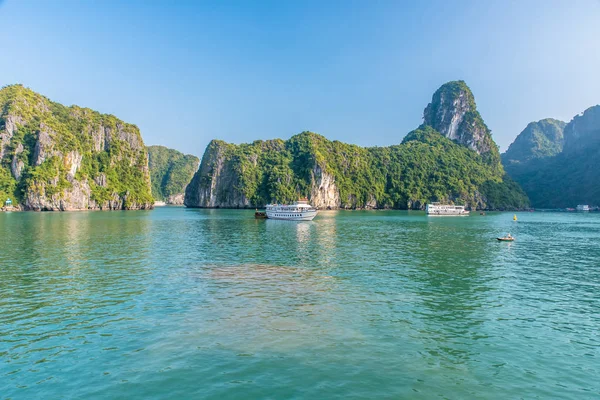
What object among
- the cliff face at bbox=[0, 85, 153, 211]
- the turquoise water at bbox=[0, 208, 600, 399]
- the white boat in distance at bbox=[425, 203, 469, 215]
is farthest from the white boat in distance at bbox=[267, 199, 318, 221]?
the cliff face at bbox=[0, 85, 153, 211]

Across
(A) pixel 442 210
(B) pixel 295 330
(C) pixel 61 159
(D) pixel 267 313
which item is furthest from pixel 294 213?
(C) pixel 61 159

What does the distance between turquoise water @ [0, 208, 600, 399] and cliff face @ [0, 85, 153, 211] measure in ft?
442

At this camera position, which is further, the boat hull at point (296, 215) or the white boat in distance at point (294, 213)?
the white boat in distance at point (294, 213)

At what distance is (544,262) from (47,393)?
3972 cm

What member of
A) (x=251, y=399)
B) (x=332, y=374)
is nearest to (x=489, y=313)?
(x=332, y=374)

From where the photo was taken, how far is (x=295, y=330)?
629 inches

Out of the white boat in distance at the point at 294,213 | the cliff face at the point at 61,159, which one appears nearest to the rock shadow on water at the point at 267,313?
the white boat in distance at the point at 294,213

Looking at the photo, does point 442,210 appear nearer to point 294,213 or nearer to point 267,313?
point 294,213

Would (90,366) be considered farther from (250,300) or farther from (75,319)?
(250,300)

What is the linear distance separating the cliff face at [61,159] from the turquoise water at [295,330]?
13483cm

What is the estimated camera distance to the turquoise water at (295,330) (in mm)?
11438

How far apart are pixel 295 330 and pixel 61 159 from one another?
567 ft

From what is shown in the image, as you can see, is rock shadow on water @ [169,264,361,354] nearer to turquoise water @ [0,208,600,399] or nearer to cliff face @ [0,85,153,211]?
turquoise water @ [0,208,600,399]

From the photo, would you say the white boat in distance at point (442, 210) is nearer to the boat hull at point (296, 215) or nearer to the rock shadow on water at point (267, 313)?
the boat hull at point (296, 215)
